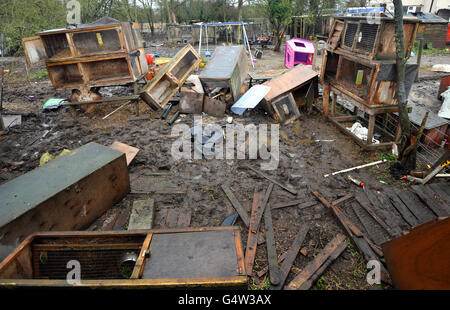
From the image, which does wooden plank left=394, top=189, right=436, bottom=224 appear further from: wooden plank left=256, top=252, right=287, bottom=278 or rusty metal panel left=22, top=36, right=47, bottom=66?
rusty metal panel left=22, top=36, right=47, bottom=66

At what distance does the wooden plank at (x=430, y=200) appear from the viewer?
416 cm

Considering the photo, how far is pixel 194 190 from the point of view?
4.98 meters

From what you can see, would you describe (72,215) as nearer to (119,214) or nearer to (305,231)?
(119,214)

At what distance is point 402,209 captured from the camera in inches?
172

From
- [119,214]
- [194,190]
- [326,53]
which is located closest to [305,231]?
[194,190]

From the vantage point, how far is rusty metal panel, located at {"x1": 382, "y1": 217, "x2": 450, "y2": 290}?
7.48ft

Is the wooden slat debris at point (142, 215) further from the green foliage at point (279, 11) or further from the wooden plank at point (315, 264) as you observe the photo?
the green foliage at point (279, 11)

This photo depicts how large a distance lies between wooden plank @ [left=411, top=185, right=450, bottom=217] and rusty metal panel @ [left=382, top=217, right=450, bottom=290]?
1.91 metres

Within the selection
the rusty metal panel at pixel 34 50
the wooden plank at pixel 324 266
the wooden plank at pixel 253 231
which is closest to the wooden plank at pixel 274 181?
the wooden plank at pixel 253 231

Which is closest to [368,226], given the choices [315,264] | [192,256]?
[315,264]

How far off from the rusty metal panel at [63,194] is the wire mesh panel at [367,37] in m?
5.45

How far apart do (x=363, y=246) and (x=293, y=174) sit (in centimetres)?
200

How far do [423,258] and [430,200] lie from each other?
2.46 m

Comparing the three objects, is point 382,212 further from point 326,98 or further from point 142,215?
point 326,98
